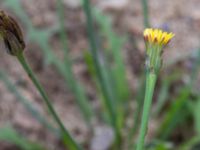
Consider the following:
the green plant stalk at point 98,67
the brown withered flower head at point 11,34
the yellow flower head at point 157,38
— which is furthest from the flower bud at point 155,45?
the green plant stalk at point 98,67

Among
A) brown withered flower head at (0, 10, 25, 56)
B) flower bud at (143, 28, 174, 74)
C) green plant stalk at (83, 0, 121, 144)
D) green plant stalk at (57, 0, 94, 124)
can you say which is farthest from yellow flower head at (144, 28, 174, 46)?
green plant stalk at (57, 0, 94, 124)

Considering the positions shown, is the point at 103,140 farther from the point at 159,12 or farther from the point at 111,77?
the point at 159,12

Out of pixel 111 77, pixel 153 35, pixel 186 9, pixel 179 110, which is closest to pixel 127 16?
pixel 186 9

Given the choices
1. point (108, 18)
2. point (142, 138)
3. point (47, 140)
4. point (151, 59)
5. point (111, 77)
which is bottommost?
point (47, 140)

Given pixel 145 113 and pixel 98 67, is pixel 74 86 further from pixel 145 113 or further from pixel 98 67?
pixel 145 113

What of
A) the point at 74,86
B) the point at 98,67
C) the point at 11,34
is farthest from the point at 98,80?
the point at 11,34
